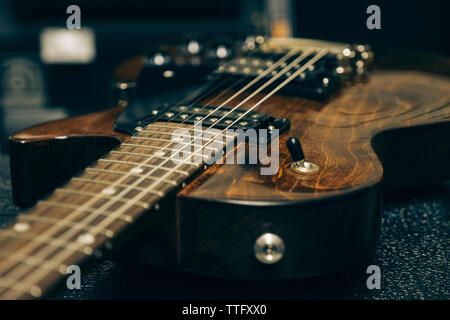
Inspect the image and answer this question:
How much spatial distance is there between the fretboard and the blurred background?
2.32ft

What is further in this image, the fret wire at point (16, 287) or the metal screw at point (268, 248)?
the metal screw at point (268, 248)

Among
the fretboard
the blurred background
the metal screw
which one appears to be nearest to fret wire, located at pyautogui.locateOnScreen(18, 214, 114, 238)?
the fretboard

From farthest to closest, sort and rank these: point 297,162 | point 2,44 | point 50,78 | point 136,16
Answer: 1. point 136,16
2. point 2,44
3. point 50,78
4. point 297,162

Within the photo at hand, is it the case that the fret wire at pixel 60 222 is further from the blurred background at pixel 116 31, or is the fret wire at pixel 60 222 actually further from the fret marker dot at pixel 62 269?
the blurred background at pixel 116 31

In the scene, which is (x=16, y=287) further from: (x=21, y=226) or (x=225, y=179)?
(x=225, y=179)

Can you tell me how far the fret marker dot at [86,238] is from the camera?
333 millimetres

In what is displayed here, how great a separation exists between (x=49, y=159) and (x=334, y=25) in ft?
4.63

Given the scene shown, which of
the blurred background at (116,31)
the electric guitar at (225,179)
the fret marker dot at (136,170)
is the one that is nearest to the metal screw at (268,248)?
the electric guitar at (225,179)

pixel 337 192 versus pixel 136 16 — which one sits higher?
pixel 136 16

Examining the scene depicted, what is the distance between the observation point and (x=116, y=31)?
6.46 feet

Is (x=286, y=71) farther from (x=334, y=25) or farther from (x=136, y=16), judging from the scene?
(x=136, y=16)

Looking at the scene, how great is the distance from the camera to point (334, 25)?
5.85ft

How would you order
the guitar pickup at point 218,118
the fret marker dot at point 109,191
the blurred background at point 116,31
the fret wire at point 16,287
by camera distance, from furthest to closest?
the blurred background at point 116,31
the guitar pickup at point 218,118
the fret marker dot at point 109,191
the fret wire at point 16,287
